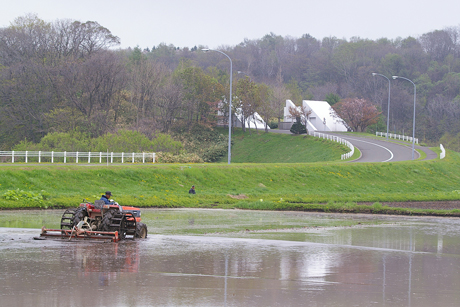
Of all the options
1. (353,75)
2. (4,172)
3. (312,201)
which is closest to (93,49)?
(4,172)

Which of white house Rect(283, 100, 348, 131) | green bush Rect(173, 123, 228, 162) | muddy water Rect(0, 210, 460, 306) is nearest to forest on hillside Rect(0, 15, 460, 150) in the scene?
green bush Rect(173, 123, 228, 162)

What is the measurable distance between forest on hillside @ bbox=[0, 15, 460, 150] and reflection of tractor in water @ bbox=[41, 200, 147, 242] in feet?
128

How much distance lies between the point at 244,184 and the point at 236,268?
2658 cm

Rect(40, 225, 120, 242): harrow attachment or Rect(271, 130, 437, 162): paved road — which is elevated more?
Rect(271, 130, 437, 162): paved road

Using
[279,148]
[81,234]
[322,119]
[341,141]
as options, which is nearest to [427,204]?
[81,234]

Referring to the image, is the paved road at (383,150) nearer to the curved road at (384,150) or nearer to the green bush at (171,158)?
the curved road at (384,150)

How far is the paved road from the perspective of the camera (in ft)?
189

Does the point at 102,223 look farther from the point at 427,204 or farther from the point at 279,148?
the point at 279,148

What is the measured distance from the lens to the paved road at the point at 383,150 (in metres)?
57.6

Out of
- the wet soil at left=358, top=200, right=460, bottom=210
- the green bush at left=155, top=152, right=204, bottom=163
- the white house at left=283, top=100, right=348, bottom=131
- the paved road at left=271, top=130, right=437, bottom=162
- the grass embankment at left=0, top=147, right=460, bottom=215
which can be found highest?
the white house at left=283, top=100, right=348, bottom=131

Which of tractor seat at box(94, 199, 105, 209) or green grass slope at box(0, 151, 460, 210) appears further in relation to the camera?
green grass slope at box(0, 151, 460, 210)

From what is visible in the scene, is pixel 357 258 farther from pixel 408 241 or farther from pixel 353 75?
pixel 353 75

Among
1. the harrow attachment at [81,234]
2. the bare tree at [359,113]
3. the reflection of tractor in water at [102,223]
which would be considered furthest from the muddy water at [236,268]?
the bare tree at [359,113]

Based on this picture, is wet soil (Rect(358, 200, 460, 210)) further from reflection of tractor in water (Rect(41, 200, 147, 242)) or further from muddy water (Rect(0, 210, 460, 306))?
reflection of tractor in water (Rect(41, 200, 147, 242))
